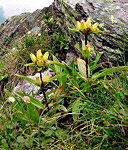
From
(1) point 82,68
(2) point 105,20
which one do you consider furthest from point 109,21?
(1) point 82,68

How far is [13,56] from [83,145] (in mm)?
3188

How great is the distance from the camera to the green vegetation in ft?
5.20

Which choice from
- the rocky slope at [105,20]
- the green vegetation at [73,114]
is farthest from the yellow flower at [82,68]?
the rocky slope at [105,20]

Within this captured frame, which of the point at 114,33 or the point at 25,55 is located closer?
the point at 114,33

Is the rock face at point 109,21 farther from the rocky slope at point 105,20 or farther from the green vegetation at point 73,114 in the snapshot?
the green vegetation at point 73,114

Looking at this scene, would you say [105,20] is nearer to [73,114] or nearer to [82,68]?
[82,68]

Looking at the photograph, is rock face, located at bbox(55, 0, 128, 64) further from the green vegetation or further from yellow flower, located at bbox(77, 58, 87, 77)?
yellow flower, located at bbox(77, 58, 87, 77)

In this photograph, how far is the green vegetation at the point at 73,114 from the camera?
1.58 meters

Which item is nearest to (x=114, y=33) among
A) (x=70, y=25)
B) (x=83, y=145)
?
(x=70, y=25)

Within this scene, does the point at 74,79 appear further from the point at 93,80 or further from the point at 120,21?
the point at 120,21

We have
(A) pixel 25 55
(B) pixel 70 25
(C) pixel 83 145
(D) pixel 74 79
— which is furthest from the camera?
(A) pixel 25 55

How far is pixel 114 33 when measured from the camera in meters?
3.06

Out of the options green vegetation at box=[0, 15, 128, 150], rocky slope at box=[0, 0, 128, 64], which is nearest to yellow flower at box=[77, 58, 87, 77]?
green vegetation at box=[0, 15, 128, 150]

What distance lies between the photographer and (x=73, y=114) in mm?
2139
